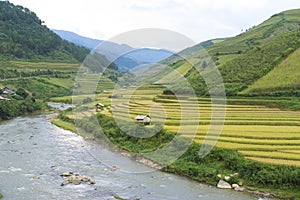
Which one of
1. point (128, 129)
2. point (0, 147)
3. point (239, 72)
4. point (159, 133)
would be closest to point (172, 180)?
point (159, 133)

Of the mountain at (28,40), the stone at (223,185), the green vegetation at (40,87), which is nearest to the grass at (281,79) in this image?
the stone at (223,185)

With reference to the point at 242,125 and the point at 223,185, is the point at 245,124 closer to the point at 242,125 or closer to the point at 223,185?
the point at 242,125

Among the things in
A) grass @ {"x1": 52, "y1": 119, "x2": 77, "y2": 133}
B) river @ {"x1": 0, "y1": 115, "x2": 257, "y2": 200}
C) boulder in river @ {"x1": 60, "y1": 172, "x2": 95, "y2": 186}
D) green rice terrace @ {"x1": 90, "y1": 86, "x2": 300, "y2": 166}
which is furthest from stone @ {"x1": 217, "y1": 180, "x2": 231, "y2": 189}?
grass @ {"x1": 52, "y1": 119, "x2": 77, "y2": 133}

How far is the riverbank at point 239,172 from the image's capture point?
63.0 ft

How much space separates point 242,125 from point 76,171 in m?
13.4

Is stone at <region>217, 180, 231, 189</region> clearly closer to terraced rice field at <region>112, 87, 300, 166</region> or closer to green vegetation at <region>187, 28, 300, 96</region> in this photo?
terraced rice field at <region>112, 87, 300, 166</region>

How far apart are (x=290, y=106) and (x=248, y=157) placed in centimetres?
1519

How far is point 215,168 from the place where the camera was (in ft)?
72.5

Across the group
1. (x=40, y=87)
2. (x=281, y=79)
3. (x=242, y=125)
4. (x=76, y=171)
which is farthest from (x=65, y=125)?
(x=40, y=87)

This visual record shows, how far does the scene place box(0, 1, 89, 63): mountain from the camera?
274ft

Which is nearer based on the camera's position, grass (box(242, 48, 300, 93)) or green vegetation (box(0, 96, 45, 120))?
grass (box(242, 48, 300, 93))

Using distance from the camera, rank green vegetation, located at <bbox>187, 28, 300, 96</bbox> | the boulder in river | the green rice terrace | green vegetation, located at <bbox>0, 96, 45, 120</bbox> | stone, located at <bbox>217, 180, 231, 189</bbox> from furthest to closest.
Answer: green vegetation, located at <bbox>0, 96, 45, 120</bbox> → green vegetation, located at <bbox>187, 28, 300, 96</bbox> → the green rice terrace → the boulder in river → stone, located at <bbox>217, 180, 231, 189</bbox>

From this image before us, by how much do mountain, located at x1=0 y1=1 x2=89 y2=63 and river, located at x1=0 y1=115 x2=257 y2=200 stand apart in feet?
177

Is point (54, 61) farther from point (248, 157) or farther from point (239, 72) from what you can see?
point (248, 157)
